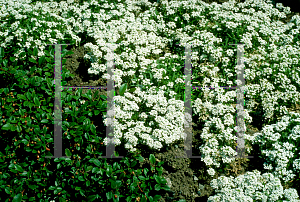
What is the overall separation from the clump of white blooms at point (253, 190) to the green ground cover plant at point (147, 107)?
0.05 ft

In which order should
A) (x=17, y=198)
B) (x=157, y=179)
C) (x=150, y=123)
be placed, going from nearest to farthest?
1. (x=17, y=198)
2. (x=157, y=179)
3. (x=150, y=123)

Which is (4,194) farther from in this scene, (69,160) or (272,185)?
(272,185)

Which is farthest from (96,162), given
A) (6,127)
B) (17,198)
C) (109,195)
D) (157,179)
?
(6,127)

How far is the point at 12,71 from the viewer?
17.1 ft

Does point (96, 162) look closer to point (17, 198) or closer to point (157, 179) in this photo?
point (157, 179)

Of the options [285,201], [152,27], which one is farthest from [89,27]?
[285,201]

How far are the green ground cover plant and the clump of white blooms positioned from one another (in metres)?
0.02

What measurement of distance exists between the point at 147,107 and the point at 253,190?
8.26 feet

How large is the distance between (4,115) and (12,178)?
119 cm

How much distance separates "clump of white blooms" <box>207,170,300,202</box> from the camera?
385 centimetres

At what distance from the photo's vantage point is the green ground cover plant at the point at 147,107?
4289 millimetres

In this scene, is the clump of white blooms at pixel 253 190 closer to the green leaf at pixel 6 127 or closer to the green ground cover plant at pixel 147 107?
the green ground cover plant at pixel 147 107

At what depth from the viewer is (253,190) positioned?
12.9ft

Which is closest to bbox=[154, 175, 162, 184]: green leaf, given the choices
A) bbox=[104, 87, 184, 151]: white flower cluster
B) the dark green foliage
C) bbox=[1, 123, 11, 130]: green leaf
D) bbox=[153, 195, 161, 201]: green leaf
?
the dark green foliage
